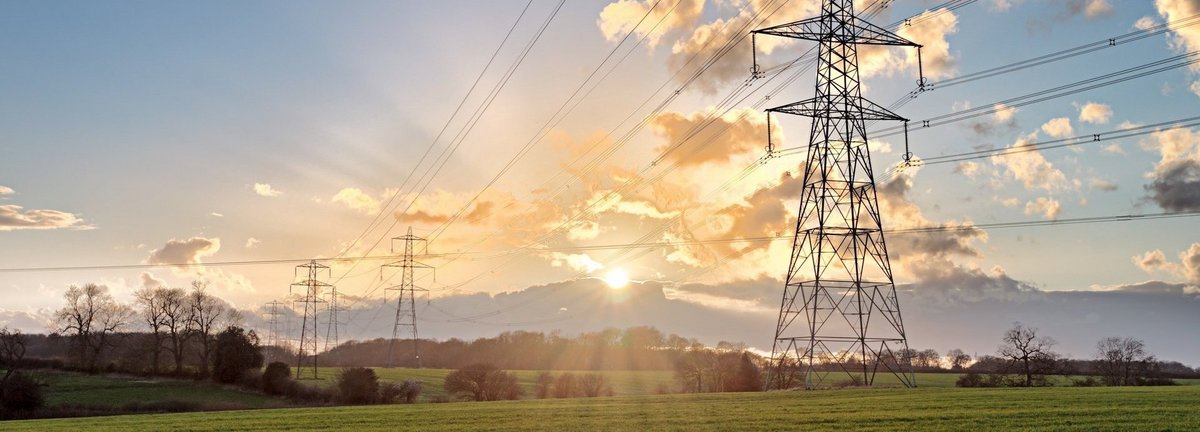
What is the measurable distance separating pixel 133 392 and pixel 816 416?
88673 millimetres

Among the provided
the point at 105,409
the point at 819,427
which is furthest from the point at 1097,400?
the point at 105,409

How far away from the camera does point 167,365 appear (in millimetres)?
119750

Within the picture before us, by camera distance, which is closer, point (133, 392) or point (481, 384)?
point (481, 384)

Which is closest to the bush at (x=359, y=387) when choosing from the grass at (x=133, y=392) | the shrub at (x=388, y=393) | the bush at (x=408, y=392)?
the shrub at (x=388, y=393)

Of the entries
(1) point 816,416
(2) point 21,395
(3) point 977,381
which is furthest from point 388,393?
(1) point 816,416

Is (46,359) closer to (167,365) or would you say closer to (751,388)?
(167,365)

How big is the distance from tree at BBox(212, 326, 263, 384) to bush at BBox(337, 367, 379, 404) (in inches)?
1062

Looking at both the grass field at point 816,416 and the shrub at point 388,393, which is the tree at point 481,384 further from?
the grass field at point 816,416

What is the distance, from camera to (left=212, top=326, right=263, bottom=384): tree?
110m

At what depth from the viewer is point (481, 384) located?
92.2 metres

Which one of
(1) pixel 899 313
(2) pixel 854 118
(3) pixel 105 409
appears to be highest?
(2) pixel 854 118

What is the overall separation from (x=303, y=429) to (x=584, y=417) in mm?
12736

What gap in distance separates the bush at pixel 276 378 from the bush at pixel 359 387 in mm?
14594

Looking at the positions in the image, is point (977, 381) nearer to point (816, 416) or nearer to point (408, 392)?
point (816, 416)
